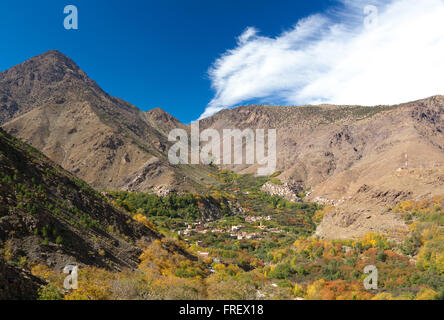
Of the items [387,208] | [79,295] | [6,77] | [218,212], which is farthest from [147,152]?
[6,77]

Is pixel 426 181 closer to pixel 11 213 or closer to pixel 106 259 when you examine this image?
pixel 106 259

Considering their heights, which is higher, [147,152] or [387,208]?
[147,152]

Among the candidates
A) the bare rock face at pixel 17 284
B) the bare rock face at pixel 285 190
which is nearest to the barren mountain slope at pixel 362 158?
the bare rock face at pixel 285 190

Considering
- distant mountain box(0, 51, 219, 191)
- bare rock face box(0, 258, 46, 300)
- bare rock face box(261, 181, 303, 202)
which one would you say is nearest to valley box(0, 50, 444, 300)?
bare rock face box(0, 258, 46, 300)

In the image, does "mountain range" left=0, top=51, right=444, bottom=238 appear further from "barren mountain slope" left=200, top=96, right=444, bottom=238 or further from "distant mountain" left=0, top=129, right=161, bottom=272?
"distant mountain" left=0, top=129, right=161, bottom=272

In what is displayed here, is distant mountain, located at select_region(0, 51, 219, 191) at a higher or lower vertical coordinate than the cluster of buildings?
higher
